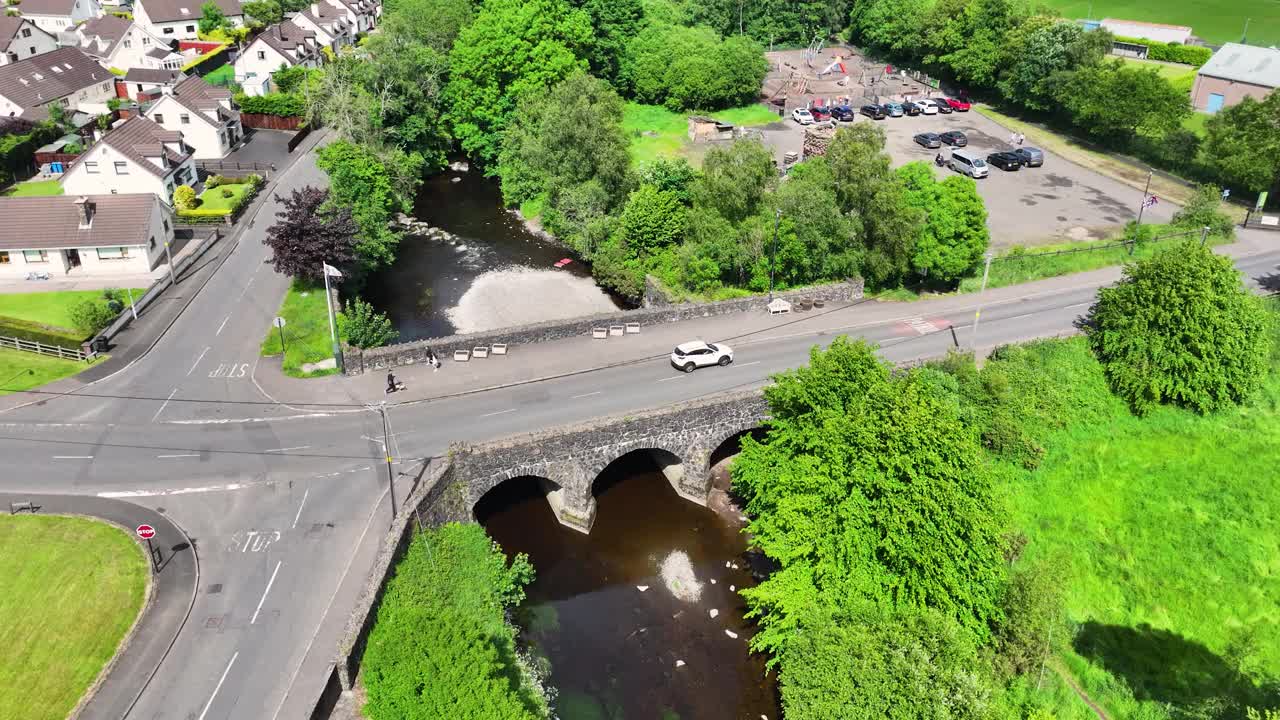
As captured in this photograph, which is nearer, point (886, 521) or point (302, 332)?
point (886, 521)

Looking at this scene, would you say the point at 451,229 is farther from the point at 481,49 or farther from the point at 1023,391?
the point at 1023,391

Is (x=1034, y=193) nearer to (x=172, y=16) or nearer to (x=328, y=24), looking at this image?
(x=328, y=24)

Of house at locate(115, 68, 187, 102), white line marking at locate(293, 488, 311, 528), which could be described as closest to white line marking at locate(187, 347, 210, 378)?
white line marking at locate(293, 488, 311, 528)

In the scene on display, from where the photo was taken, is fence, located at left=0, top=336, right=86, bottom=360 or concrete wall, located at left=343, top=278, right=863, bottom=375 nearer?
concrete wall, located at left=343, top=278, right=863, bottom=375

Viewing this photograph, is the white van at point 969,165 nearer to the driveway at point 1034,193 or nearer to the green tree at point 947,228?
the driveway at point 1034,193

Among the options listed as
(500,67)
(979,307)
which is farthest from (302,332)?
(979,307)

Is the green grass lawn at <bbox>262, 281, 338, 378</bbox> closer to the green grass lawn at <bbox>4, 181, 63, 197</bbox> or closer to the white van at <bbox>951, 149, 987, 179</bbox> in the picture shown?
the green grass lawn at <bbox>4, 181, 63, 197</bbox>

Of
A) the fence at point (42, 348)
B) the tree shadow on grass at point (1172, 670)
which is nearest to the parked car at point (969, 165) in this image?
the tree shadow on grass at point (1172, 670)
